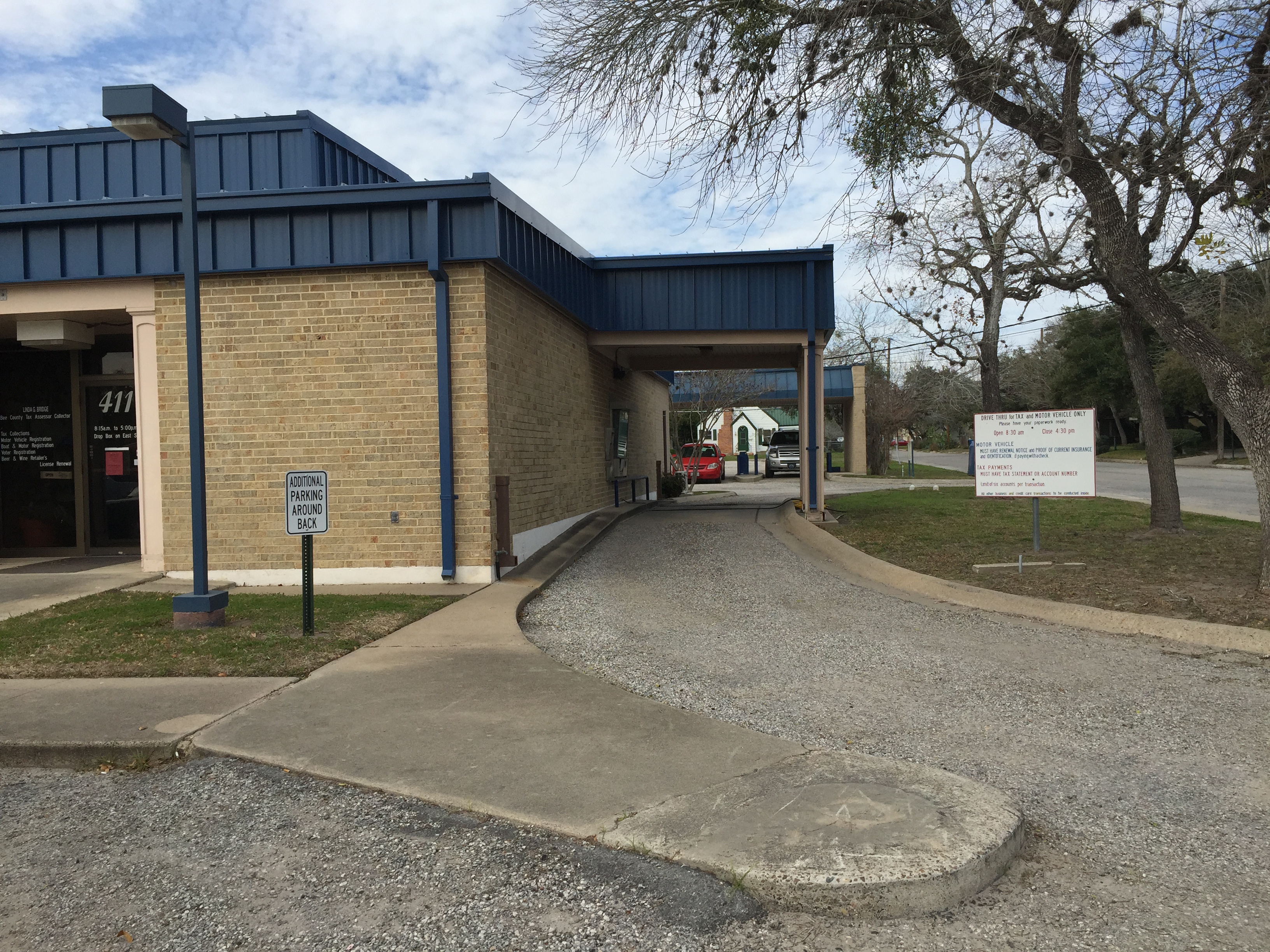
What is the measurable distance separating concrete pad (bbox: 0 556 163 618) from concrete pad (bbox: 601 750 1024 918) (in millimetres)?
7668

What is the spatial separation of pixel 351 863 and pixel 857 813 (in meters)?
2.13

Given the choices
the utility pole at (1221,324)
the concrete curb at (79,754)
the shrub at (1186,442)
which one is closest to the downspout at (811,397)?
the concrete curb at (79,754)

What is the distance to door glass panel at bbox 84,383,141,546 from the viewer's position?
1255 cm

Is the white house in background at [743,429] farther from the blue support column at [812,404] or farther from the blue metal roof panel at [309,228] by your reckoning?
the blue metal roof panel at [309,228]

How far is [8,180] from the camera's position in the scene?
47.8 ft

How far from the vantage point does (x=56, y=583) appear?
1039cm

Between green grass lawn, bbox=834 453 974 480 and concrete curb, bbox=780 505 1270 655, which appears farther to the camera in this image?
green grass lawn, bbox=834 453 974 480

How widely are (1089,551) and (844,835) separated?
9646mm

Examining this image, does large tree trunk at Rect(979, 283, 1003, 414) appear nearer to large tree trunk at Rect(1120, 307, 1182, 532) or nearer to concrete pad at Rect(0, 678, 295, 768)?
large tree trunk at Rect(1120, 307, 1182, 532)

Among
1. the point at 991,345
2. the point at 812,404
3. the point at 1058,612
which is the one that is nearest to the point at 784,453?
the point at 991,345

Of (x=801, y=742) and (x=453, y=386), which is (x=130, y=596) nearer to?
(x=453, y=386)

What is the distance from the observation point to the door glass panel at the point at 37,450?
1262 cm

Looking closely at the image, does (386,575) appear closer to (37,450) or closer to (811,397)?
(37,450)

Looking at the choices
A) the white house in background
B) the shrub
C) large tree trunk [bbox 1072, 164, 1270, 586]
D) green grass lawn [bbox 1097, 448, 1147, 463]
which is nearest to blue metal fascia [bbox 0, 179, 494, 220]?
large tree trunk [bbox 1072, 164, 1270, 586]
